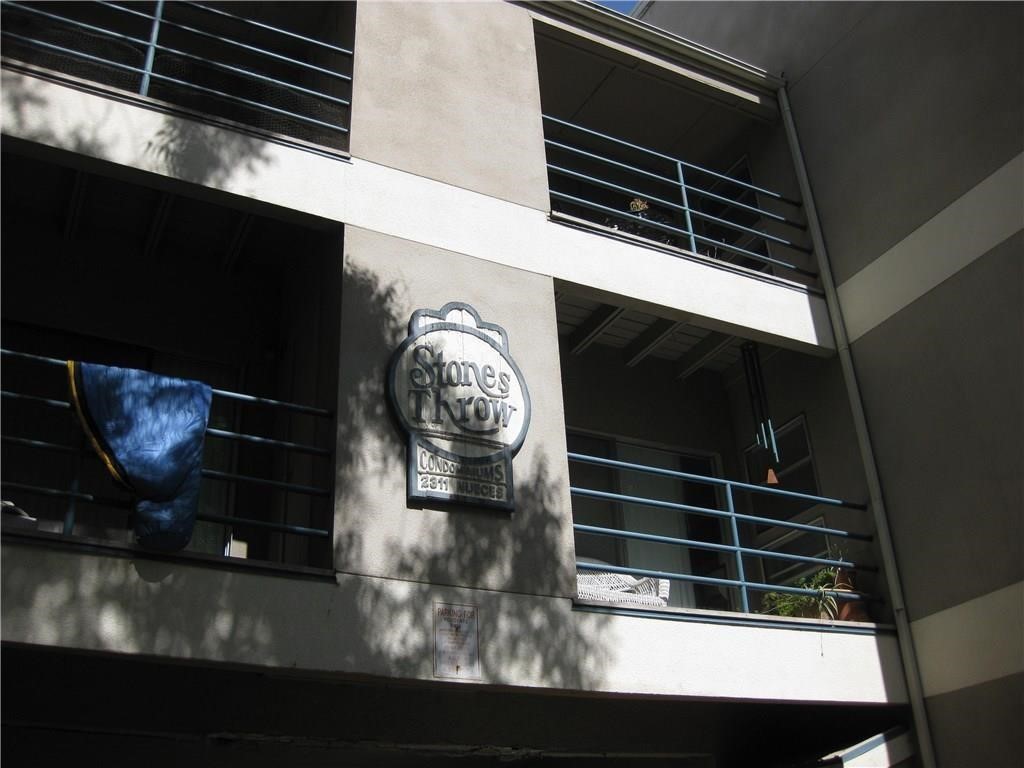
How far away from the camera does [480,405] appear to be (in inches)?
287

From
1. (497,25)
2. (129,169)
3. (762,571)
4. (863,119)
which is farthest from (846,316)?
(129,169)

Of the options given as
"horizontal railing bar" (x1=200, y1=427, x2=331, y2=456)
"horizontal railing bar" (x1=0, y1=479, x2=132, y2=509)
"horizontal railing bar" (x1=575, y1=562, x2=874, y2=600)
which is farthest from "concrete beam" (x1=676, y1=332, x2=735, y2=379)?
"horizontal railing bar" (x1=0, y1=479, x2=132, y2=509)

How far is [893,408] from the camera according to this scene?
8781 mm

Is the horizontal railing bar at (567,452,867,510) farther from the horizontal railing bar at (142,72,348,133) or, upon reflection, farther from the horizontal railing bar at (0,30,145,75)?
the horizontal railing bar at (0,30,145,75)

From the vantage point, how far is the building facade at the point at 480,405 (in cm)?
630

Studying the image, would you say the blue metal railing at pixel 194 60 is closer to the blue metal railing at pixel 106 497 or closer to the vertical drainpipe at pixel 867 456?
the blue metal railing at pixel 106 497

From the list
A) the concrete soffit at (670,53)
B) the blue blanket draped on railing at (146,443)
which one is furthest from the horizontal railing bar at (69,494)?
the concrete soffit at (670,53)

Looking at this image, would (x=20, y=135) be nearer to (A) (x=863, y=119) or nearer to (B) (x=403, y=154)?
(B) (x=403, y=154)

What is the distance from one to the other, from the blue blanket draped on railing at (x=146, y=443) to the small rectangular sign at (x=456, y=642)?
1591 millimetres

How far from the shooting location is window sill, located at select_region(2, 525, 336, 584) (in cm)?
555

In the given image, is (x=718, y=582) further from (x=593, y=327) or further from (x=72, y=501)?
(x=72, y=501)

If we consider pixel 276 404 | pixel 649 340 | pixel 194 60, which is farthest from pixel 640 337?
pixel 194 60

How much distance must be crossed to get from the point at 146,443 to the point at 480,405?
227 centimetres

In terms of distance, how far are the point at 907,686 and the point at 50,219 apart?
7429mm
